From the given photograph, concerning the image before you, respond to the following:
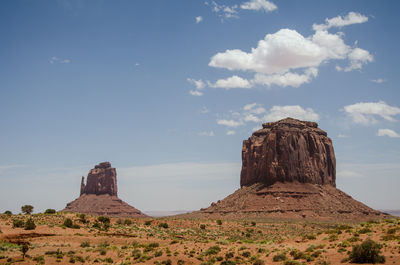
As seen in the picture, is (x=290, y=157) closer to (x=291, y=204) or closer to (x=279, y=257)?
(x=291, y=204)

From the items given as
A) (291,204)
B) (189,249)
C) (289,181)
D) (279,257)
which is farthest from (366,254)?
(289,181)

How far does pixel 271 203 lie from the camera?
11431 centimetres

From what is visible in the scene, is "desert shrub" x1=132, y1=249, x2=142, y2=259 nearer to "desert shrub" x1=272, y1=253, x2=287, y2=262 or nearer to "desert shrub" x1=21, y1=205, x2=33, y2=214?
"desert shrub" x1=272, y1=253, x2=287, y2=262

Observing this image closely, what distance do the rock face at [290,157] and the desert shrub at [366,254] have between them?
104m

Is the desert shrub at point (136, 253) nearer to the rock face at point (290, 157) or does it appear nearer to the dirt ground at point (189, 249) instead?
the dirt ground at point (189, 249)

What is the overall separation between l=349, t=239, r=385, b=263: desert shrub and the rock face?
4077 inches

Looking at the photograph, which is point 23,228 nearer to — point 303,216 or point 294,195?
point 303,216

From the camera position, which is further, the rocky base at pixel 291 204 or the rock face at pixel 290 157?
the rock face at pixel 290 157

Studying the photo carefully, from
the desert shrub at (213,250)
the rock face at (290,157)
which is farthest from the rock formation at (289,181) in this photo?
the desert shrub at (213,250)

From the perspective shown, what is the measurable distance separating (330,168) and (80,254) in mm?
129082

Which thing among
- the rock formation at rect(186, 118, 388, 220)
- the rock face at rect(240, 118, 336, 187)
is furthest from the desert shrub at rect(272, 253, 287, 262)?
the rock face at rect(240, 118, 336, 187)

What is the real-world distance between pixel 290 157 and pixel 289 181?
8.42 meters

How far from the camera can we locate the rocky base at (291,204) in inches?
4259

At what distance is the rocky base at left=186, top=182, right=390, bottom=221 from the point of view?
108188 millimetres
